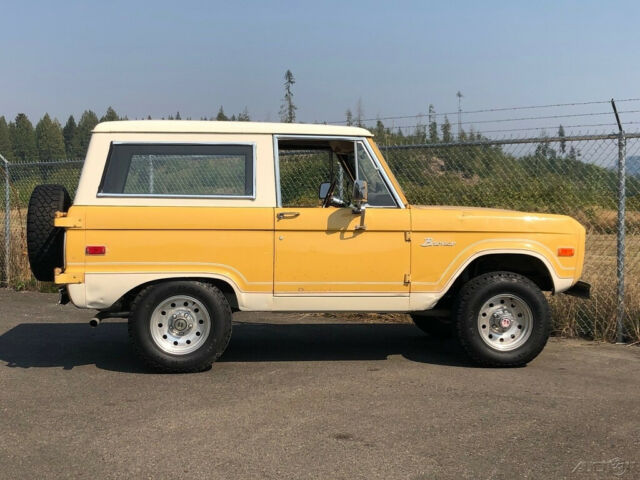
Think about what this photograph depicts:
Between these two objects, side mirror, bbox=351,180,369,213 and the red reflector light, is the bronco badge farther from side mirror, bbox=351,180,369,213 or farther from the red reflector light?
the red reflector light

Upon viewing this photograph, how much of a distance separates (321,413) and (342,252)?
1.55 metres

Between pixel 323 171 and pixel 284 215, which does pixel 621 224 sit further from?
pixel 284 215

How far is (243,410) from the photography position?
4.93 metres

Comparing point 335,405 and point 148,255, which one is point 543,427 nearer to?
Answer: point 335,405

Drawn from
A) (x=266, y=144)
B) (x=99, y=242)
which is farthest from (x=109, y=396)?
(x=266, y=144)

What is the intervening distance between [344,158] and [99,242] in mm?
2344

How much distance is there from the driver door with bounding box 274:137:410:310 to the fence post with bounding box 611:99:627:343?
257 centimetres

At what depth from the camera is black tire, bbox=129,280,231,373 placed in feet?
19.0

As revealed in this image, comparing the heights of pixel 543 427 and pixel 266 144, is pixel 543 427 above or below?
below

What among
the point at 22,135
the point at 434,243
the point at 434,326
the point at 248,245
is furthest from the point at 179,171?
the point at 22,135

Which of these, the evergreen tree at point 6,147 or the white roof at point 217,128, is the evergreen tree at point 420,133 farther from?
the evergreen tree at point 6,147

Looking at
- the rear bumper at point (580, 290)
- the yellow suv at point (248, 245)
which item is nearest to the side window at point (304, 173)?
the yellow suv at point (248, 245)

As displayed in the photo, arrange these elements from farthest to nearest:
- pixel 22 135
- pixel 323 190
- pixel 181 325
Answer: pixel 22 135 < pixel 323 190 < pixel 181 325

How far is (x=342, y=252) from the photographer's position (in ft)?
19.4
